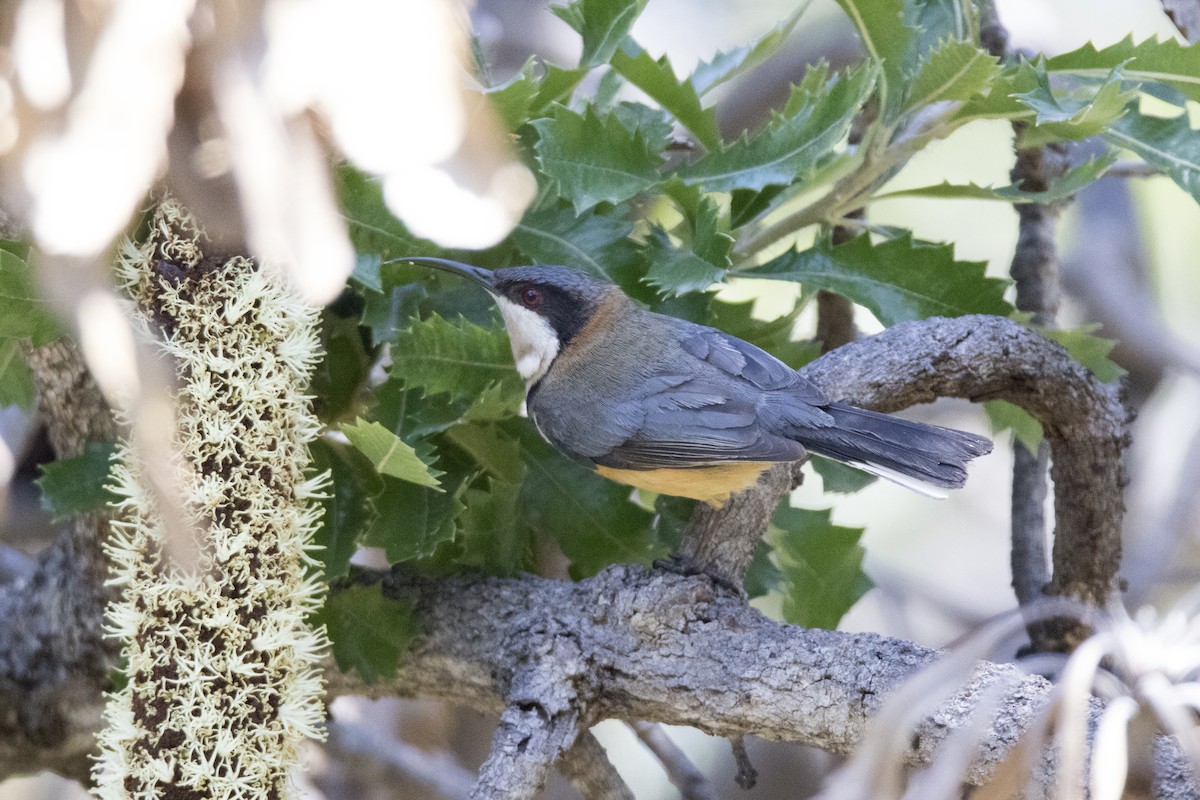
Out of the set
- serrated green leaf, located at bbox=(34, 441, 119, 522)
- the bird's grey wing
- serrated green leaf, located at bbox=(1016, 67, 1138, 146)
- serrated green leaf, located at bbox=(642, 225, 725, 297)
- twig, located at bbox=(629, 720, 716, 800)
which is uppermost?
serrated green leaf, located at bbox=(1016, 67, 1138, 146)

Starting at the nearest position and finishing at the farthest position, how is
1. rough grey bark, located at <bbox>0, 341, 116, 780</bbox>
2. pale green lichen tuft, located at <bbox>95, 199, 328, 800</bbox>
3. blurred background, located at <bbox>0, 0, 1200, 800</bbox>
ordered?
pale green lichen tuft, located at <bbox>95, 199, 328, 800</bbox>, rough grey bark, located at <bbox>0, 341, 116, 780</bbox>, blurred background, located at <bbox>0, 0, 1200, 800</bbox>

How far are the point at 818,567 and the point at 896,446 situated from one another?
0.42 meters

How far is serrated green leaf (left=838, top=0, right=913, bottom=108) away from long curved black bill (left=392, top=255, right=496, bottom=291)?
84cm

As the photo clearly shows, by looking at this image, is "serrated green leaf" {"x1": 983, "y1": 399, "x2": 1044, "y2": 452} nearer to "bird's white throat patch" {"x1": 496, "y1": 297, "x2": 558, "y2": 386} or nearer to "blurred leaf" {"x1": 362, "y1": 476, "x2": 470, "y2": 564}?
"bird's white throat patch" {"x1": 496, "y1": 297, "x2": 558, "y2": 386}

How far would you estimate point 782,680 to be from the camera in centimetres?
158

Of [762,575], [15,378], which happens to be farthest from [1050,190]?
[15,378]

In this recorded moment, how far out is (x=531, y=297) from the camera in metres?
2.15

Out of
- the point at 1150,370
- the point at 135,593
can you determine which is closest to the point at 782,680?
the point at 135,593

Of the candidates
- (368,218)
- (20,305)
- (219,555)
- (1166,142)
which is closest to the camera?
(219,555)

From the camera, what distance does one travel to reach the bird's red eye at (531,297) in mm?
2123

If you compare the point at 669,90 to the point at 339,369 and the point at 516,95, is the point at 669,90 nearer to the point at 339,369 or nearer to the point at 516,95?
the point at 516,95

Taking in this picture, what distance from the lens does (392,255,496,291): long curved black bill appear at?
1943 millimetres

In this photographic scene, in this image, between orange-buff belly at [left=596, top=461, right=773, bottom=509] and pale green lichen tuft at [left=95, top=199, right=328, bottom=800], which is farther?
orange-buff belly at [left=596, top=461, right=773, bottom=509]

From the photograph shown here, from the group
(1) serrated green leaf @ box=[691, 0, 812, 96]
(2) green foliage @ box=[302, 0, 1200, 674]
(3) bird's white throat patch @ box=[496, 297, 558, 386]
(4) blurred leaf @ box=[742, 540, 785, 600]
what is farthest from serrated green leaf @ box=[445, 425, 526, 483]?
(1) serrated green leaf @ box=[691, 0, 812, 96]
